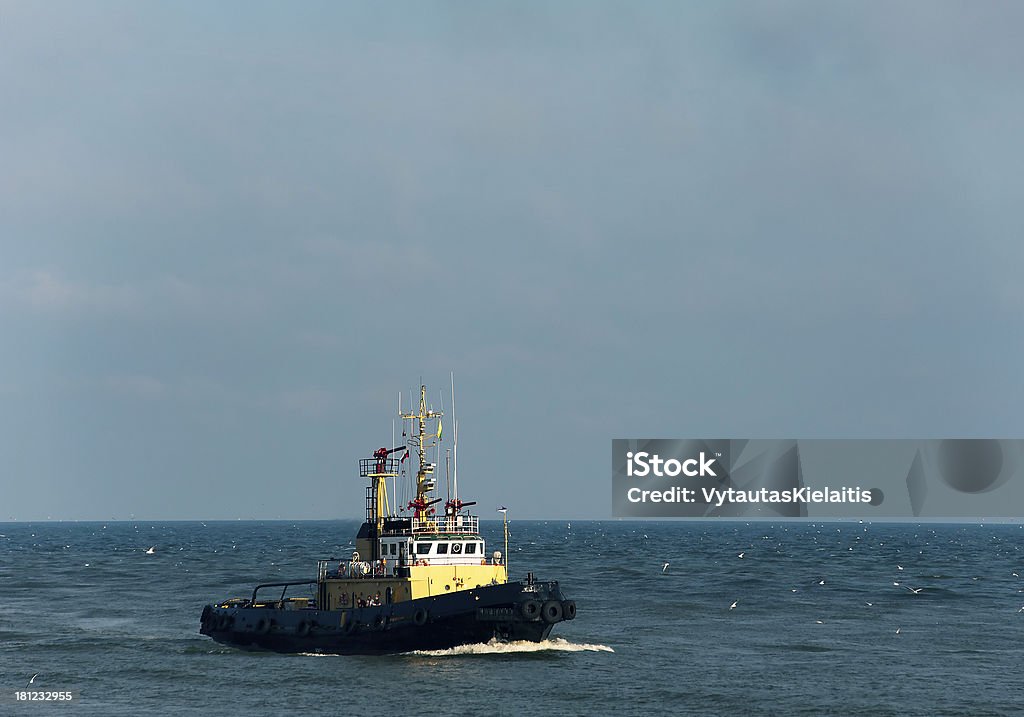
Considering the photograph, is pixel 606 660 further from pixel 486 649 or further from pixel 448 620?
pixel 448 620

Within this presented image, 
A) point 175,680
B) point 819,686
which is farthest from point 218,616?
point 819,686

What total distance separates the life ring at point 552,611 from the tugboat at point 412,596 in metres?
0.05

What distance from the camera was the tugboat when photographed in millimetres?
62250

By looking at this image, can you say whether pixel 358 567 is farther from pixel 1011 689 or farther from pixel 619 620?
pixel 1011 689

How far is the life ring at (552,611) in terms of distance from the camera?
6233 cm

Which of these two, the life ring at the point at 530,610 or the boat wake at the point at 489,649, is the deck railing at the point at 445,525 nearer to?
the life ring at the point at 530,610

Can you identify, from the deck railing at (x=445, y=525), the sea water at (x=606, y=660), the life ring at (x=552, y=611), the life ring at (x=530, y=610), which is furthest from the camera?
the deck railing at (x=445, y=525)

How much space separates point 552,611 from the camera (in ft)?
205

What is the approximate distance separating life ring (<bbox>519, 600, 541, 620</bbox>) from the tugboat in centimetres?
5

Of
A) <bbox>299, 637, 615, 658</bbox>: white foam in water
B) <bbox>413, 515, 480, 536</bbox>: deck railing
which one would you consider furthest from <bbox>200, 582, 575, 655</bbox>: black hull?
<bbox>413, 515, 480, 536</bbox>: deck railing

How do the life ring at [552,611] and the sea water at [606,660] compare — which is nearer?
the sea water at [606,660]

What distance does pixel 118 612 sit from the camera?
311ft

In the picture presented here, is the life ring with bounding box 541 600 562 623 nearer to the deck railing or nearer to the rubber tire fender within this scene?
the rubber tire fender

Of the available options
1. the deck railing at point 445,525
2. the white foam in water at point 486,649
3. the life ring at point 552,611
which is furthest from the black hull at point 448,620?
the deck railing at point 445,525
